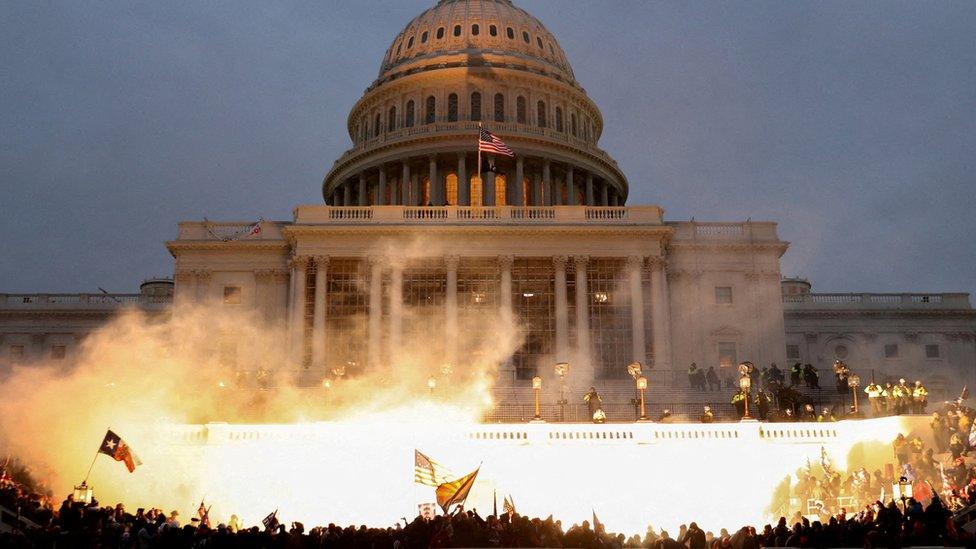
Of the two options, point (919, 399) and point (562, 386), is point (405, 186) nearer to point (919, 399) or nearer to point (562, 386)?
point (562, 386)

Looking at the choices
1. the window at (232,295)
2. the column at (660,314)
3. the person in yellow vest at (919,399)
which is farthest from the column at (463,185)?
the person in yellow vest at (919,399)

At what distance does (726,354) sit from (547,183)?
75.9 feet

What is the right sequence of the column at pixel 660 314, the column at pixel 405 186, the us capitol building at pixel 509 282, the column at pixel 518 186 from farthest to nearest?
the column at pixel 405 186, the column at pixel 518 186, the us capitol building at pixel 509 282, the column at pixel 660 314

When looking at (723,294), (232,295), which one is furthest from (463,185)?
(723,294)

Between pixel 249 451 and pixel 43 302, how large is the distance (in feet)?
139

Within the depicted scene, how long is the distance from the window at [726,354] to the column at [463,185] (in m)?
23.3

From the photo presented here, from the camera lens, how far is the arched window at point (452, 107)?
249ft

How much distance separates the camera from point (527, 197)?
7312cm

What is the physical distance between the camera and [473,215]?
55312 millimetres

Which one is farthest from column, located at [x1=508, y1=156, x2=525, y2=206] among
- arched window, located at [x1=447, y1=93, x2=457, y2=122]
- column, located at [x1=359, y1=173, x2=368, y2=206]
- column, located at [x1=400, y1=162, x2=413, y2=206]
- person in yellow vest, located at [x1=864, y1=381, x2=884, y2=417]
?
person in yellow vest, located at [x1=864, y1=381, x2=884, y2=417]

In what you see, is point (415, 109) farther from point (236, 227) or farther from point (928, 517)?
point (928, 517)

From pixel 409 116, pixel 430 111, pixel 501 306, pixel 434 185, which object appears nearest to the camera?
pixel 501 306

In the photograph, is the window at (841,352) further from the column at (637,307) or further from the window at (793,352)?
the column at (637,307)

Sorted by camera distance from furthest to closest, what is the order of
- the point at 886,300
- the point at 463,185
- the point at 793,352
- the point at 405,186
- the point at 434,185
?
the point at 405,186
the point at 434,185
the point at 463,185
the point at 886,300
the point at 793,352
